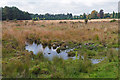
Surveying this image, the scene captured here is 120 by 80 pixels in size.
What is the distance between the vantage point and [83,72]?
4.39 m

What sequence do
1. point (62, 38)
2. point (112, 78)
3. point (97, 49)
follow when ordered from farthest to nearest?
point (62, 38), point (97, 49), point (112, 78)

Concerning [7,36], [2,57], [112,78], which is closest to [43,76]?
[112,78]

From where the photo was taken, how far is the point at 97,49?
25.0 ft

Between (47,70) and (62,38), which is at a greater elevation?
(62,38)

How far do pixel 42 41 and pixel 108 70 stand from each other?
5.88 meters

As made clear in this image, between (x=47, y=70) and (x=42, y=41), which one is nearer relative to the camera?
(x=47, y=70)

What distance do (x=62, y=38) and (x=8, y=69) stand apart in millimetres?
6401

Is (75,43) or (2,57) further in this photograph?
(75,43)

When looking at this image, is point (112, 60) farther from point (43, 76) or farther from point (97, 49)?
point (43, 76)

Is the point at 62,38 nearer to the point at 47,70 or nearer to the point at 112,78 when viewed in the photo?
the point at 47,70

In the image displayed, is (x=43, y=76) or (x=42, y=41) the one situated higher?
(x=42, y=41)

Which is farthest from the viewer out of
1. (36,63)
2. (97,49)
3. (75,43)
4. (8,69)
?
(75,43)

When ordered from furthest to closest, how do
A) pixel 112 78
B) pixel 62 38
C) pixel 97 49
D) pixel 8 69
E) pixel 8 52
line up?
1. pixel 62 38
2. pixel 97 49
3. pixel 8 52
4. pixel 8 69
5. pixel 112 78

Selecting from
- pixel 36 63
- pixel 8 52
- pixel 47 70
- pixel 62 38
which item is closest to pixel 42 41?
pixel 62 38
